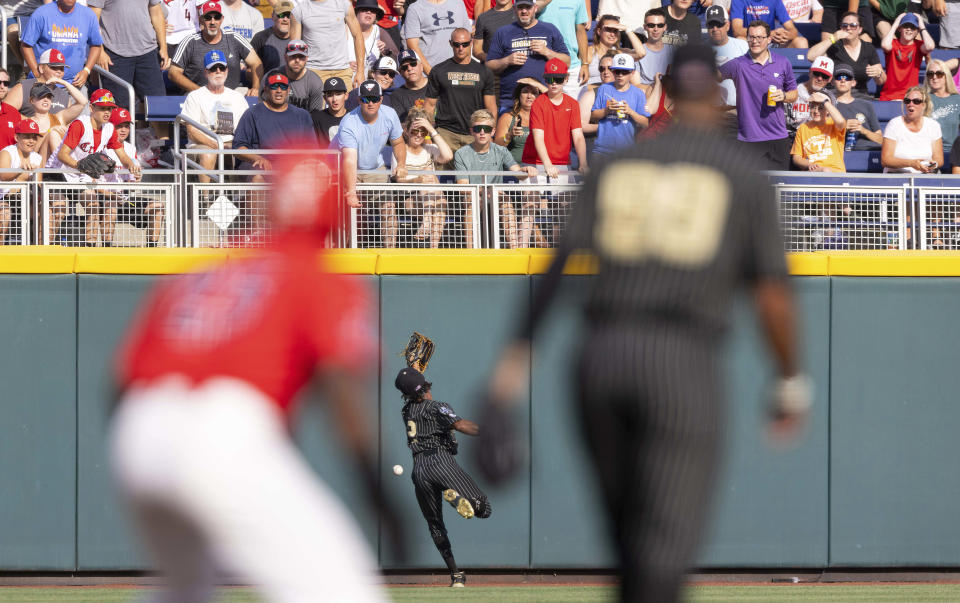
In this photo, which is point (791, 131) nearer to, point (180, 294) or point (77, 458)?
point (77, 458)

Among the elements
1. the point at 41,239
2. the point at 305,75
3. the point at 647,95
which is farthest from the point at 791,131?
the point at 41,239

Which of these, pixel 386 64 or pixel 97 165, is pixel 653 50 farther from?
pixel 97 165

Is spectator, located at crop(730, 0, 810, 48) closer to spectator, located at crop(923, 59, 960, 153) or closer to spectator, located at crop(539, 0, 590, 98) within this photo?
spectator, located at crop(923, 59, 960, 153)

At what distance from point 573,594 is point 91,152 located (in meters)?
5.97

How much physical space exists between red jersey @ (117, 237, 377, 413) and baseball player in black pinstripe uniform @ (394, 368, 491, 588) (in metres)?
7.51

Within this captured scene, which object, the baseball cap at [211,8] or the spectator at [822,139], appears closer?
the spectator at [822,139]

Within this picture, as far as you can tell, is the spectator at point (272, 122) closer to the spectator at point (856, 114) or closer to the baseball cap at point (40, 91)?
the baseball cap at point (40, 91)

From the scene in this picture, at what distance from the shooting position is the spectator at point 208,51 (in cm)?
1398

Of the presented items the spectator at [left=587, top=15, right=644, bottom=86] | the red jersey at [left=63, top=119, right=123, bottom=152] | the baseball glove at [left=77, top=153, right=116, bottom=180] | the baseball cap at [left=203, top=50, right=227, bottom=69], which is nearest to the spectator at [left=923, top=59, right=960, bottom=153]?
the spectator at [left=587, top=15, right=644, bottom=86]

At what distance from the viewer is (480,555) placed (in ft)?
38.8

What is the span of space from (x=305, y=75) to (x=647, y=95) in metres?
3.53

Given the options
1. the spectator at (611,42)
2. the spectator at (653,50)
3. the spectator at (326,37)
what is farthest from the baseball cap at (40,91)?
the spectator at (653,50)

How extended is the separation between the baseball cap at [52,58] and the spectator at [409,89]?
3356 millimetres

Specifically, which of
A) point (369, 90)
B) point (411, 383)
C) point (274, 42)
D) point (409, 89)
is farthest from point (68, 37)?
point (411, 383)
